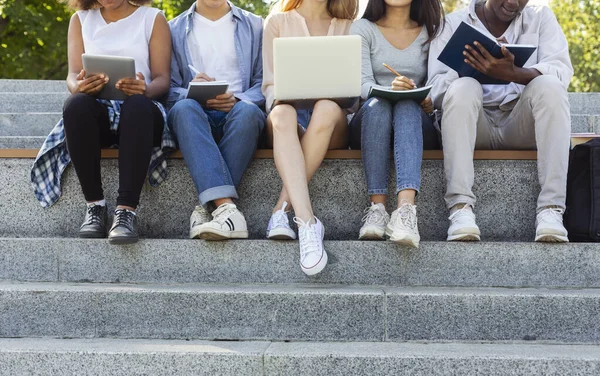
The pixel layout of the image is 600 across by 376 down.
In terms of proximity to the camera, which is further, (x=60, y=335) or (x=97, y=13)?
(x=97, y=13)

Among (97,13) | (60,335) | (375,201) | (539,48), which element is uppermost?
(97,13)

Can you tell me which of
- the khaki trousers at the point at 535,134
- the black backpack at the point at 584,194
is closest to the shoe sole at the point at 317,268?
the khaki trousers at the point at 535,134

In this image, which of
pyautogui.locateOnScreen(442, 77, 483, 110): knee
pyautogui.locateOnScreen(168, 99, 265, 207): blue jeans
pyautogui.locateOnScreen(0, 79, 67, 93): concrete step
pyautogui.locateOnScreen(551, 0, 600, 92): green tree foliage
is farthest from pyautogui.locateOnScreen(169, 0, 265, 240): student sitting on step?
pyautogui.locateOnScreen(551, 0, 600, 92): green tree foliage

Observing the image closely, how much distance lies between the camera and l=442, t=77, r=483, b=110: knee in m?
3.25

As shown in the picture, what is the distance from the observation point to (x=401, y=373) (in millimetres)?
2469

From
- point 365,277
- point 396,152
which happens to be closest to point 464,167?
point 396,152

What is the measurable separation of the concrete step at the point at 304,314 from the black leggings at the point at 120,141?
53 centimetres

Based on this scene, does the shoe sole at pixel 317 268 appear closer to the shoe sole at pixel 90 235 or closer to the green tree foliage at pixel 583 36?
the shoe sole at pixel 90 235

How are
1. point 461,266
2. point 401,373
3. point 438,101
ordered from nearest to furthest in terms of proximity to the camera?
point 401,373
point 461,266
point 438,101

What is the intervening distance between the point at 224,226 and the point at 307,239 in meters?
0.37

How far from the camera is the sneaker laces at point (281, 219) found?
10.3 feet

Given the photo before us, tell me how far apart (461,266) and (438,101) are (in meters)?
0.89

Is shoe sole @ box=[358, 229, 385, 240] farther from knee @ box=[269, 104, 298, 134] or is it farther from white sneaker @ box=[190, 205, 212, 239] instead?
white sneaker @ box=[190, 205, 212, 239]

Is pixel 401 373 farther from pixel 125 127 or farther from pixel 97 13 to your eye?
pixel 97 13
